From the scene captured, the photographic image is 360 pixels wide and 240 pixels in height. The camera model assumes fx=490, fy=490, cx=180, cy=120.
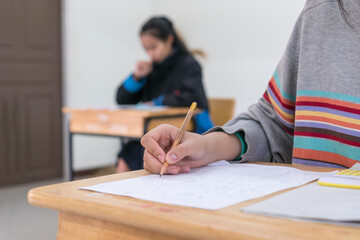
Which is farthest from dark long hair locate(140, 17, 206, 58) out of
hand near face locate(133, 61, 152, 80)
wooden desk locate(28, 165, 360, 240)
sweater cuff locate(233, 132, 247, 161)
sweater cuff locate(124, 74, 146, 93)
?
wooden desk locate(28, 165, 360, 240)

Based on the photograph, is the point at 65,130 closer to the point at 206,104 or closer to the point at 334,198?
the point at 206,104

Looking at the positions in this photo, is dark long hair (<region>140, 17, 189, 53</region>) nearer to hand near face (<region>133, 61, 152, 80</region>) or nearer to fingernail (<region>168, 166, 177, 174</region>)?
hand near face (<region>133, 61, 152, 80</region>)

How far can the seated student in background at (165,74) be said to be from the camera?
323 cm

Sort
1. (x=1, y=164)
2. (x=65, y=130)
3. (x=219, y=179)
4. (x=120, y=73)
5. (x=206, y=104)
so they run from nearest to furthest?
(x=219, y=179), (x=206, y=104), (x=1, y=164), (x=65, y=130), (x=120, y=73)

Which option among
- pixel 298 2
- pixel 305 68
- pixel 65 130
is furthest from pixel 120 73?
pixel 305 68

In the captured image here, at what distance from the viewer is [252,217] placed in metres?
0.47

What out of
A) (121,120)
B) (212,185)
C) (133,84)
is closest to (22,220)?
(121,120)

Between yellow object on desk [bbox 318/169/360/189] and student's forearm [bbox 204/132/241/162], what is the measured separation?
0.69ft

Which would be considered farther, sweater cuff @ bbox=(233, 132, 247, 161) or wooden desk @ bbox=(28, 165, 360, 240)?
sweater cuff @ bbox=(233, 132, 247, 161)

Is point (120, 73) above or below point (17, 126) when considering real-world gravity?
above

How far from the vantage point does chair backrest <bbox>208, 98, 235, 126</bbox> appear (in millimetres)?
3191

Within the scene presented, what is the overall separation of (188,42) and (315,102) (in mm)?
4113

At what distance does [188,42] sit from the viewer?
4.96 m

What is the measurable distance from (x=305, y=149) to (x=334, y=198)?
1.22ft
